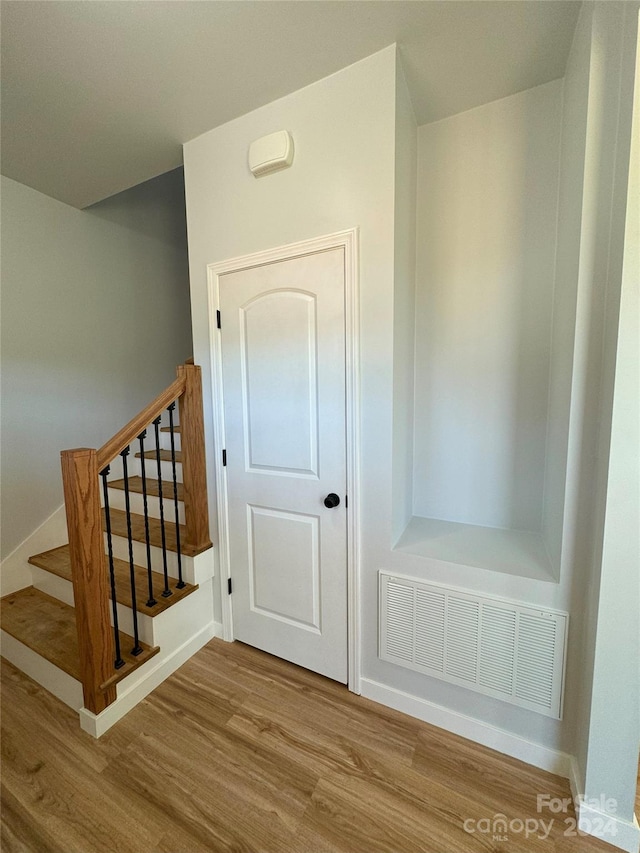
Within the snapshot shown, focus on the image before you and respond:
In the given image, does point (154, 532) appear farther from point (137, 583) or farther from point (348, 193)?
point (348, 193)

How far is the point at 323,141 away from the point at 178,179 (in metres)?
2.04

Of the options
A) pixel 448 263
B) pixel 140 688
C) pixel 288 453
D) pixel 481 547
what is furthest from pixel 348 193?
pixel 140 688

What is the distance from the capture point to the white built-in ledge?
4.55 feet

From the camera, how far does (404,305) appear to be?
5.41 ft

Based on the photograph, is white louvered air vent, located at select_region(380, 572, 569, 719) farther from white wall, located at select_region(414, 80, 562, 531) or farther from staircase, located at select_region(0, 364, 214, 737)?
staircase, located at select_region(0, 364, 214, 737)

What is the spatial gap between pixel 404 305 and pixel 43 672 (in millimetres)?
2577

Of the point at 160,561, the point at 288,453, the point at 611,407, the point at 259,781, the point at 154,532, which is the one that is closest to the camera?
the point at 611,407

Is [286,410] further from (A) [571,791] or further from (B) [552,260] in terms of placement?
(A) [571,791]

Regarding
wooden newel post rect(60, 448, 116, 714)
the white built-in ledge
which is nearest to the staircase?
wooden newel post rect(60, 448, 116, 714)

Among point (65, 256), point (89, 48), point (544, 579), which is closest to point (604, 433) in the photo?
point (544, 579)

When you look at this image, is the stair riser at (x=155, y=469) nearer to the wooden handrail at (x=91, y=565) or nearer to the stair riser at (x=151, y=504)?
the stair riser at (x=151, y=504)

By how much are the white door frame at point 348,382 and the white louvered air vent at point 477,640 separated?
15cm

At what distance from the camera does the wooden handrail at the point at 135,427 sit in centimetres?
148

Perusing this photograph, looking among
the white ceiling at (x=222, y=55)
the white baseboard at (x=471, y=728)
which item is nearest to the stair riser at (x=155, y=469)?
the white baseboard at (x=471, y=728)
